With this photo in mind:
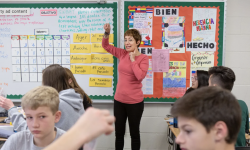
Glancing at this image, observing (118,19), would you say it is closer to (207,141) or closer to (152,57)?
(152,57)

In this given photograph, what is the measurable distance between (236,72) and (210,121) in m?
2.46

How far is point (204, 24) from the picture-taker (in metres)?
2.74

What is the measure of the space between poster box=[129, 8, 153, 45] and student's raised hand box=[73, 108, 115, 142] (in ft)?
7.75

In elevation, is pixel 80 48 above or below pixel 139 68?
above

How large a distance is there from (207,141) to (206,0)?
97.6 inches

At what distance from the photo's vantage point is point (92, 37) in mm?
2762

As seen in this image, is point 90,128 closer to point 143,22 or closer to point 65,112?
point 65,112

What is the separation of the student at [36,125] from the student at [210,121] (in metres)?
0.72

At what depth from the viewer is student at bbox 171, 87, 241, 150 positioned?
0.73 meters

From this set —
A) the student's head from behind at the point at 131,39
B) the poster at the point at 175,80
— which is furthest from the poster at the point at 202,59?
the student's head from behind at the point at 131,39

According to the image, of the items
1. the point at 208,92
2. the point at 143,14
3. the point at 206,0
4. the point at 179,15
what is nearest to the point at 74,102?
the point at 208,92

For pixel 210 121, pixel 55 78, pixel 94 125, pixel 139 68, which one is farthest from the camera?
pixel 139 68

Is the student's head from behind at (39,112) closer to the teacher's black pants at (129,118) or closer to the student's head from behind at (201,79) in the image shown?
the teacher's black pants at (129,118)

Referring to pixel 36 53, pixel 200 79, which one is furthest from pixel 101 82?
pixel 200 79
